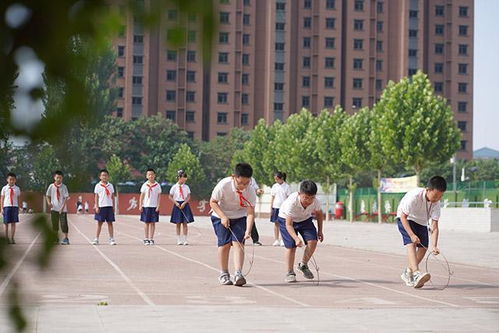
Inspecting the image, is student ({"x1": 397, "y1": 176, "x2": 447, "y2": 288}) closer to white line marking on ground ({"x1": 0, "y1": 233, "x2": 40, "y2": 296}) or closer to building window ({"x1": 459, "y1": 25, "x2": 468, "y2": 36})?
white line marking on ground ({"x1": 0, "y1": 233, "x2": 40, "y2": 296})

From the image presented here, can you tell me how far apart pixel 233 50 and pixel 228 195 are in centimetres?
10261

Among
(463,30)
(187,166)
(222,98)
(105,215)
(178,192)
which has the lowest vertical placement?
(105,215)

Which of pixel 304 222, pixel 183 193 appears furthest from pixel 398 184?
pixel 304 222

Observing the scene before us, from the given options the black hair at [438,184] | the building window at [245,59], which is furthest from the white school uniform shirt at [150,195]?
the building window at [245,59]

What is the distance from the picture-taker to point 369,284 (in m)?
13.7

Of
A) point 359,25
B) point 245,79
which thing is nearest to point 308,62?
point 359,25

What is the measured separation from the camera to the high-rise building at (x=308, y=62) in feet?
384

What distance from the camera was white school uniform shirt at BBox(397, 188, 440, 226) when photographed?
1336 centimetres

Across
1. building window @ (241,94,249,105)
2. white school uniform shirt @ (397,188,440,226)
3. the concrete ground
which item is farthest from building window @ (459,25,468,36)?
white school uniform shirt @ (397,188,440,226)

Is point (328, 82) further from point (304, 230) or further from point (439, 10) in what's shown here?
point (304, 230)

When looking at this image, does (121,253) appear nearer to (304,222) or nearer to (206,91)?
(304,222)

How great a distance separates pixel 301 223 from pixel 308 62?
10776 cm

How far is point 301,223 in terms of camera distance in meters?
14.0

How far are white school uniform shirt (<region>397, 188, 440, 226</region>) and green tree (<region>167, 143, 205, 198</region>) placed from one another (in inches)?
3153
